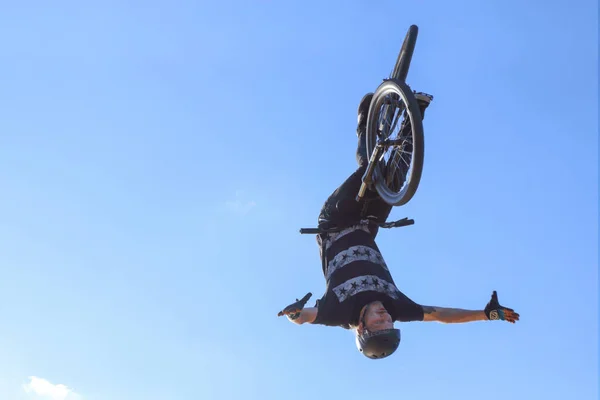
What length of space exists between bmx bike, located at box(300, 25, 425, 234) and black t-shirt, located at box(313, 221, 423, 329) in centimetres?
31

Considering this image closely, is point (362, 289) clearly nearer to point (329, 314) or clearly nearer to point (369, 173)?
point (329, 314)

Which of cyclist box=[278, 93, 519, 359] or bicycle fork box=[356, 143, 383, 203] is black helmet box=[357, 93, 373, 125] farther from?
bicycle fork box=[356, 143, 383, 203]

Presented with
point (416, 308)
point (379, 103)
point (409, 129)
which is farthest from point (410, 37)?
point (416, 308)

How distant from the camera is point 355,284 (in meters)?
8.03

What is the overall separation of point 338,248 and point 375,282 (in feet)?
2.08

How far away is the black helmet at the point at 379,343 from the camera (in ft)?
25.6

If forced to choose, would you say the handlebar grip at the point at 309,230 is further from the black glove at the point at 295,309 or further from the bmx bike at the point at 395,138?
the black glove at the point at 295,309

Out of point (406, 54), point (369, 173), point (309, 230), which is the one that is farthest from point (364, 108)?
point (309, 230)

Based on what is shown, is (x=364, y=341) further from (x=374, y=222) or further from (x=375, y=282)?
(x=374, y=222)

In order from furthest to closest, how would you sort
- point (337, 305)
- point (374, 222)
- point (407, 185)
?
point (374, 222) → point (337, 305) → point (407, 185)

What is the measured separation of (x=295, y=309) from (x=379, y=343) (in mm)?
1047

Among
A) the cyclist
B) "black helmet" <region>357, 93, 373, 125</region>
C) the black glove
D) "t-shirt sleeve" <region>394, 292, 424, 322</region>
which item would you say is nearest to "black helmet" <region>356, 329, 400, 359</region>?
the cyclist

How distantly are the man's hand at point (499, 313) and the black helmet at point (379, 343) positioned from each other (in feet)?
3.46

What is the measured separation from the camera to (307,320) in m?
7.77
